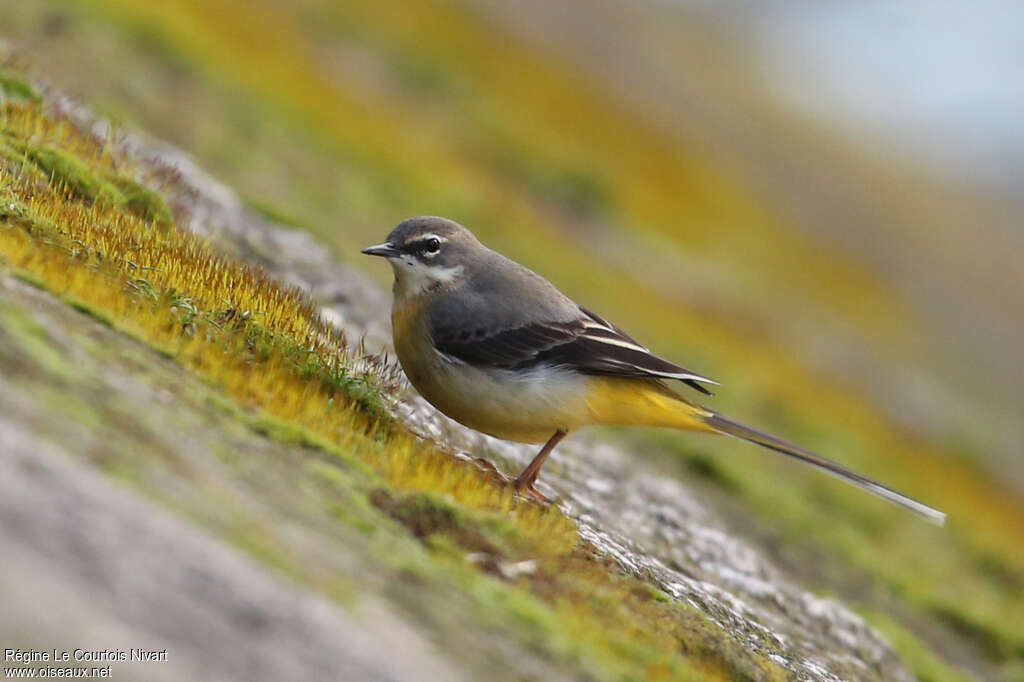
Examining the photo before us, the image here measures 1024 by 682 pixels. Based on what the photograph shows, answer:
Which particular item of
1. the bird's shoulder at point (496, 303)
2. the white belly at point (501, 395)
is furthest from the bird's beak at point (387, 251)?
the white belly at point (501, 395)

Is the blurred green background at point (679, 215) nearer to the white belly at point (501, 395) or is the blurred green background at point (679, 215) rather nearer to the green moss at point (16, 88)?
the green moss at point (16, 88)

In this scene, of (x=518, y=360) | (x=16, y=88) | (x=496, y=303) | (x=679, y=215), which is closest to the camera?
(x=518, y=360)

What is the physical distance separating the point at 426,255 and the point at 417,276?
0.21m

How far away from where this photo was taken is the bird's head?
420 inches

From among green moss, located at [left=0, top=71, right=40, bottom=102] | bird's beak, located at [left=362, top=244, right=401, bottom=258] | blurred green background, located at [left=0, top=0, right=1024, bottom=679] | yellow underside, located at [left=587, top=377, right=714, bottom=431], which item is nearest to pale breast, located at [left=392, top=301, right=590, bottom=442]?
yellow underside, located at [left=587, top=377, right=714, bottom=431]

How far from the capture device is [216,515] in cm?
618

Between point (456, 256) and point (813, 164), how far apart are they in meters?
51.7

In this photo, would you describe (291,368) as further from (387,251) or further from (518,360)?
(387,251)

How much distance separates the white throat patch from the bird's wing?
0.51m

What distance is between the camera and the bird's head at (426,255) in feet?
35.0

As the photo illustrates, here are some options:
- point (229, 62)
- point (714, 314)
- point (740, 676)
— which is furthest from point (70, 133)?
point (714, 314)

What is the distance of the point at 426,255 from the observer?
10.8m

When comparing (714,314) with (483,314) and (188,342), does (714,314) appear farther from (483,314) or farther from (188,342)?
(188,342)

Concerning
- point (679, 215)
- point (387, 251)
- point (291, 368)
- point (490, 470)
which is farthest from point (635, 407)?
point (679, 215)
